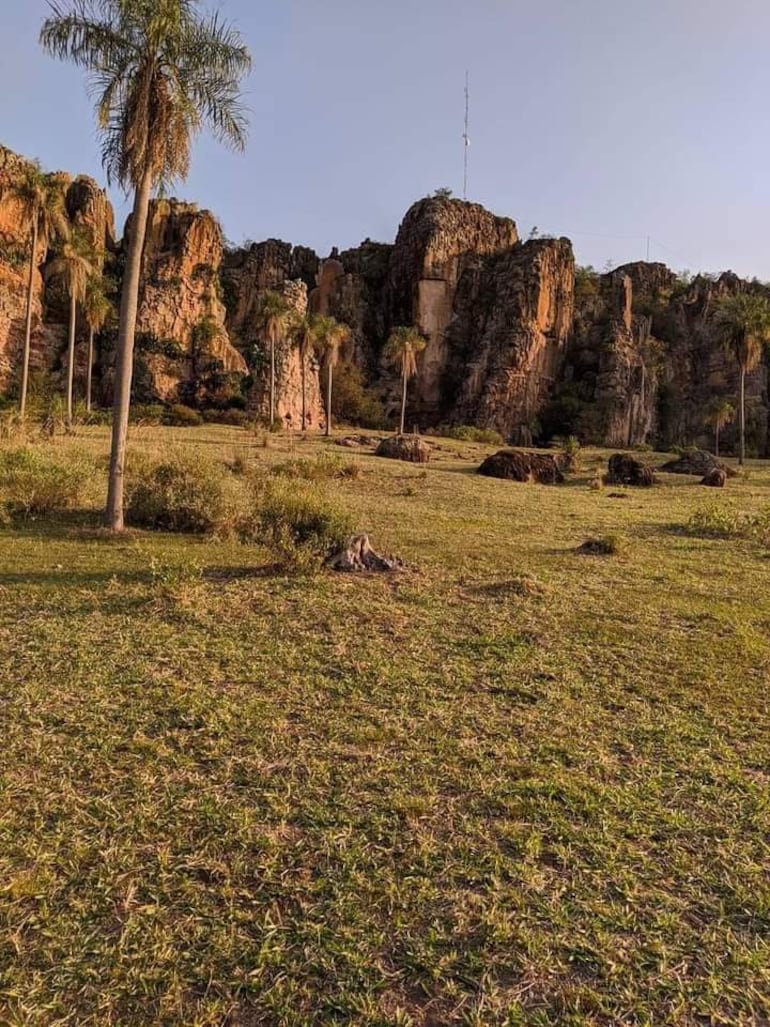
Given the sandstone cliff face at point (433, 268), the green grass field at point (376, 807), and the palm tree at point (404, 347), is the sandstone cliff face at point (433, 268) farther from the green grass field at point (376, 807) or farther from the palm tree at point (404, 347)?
the green grass field at point (376, 807)

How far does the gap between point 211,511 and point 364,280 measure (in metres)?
62.5

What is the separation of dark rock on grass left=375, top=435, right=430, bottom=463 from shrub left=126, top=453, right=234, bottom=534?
1654cm

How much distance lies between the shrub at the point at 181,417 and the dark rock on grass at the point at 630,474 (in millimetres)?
27143

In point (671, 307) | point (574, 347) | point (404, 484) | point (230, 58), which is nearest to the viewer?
point (230, 58)

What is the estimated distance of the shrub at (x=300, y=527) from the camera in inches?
319

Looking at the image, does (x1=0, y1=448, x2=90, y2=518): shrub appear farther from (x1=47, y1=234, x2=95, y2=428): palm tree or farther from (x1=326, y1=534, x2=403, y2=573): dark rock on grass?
(x1=47, y1=234, x2=95, y2=428): palm tree

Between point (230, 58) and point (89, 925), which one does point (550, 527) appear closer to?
point (230, 58)

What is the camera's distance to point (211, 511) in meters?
10.6

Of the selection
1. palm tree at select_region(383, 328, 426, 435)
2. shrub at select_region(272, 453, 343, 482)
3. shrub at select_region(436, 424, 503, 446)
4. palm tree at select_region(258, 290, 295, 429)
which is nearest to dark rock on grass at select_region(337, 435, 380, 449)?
shrub at select_region(272, 453, 343, 482)

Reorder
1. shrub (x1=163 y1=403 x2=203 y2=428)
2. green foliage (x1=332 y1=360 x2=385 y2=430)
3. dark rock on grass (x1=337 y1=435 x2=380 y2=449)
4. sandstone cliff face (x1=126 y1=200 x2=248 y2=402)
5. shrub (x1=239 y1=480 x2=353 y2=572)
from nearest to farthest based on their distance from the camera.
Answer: shrub (x1=239 y1=480 x2=353 y2=572), dark rock on grass (x1=337 y1=435 x2=380 y2=449), shrub (x1=163 y1=403 x2=203 y2=428), sandstone cliff face (x1=126 y1=200 x2=248 y2=402), green foliage (x1=332 y1=360 x2=385 y2=430)

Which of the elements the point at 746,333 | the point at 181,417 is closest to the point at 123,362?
the point at 181,417

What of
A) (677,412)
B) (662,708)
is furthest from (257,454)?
(677,412)

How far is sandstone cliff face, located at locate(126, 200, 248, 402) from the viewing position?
4866 centimetres

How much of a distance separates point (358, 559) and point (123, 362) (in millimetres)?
4957
